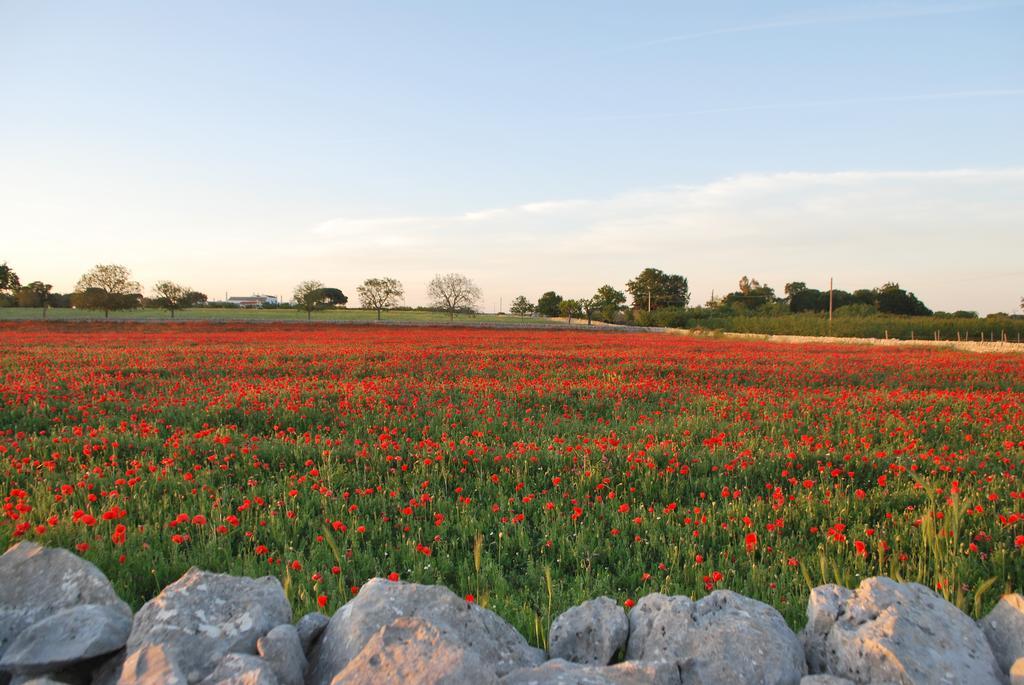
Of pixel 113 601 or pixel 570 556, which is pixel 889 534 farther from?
pixel 113 601

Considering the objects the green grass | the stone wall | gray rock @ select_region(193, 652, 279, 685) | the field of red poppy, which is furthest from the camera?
the green grass

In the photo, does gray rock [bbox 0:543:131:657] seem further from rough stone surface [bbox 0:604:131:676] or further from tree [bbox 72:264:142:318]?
tree [bbox 72:264:142:318]

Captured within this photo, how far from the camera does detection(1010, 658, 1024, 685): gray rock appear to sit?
225 centimetres

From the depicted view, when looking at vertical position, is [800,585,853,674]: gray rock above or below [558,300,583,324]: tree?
below

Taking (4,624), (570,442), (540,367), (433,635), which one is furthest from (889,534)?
(540,367)

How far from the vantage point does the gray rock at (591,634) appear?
2545mm

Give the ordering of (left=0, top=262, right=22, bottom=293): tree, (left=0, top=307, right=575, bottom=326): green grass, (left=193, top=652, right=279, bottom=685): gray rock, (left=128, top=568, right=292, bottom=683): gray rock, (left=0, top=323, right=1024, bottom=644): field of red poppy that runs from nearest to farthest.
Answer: (left=193, top=652, right=279, bottom=685): gray rock, (left=128, top=568, right=292, bottom=683): gray rock, (left=0, top=323, right=1024, bottom=644): field of red poppy, (left=0, top=307, right=575, bottom=326): green grass, (left=0, top=262, right=22, bottom=293): tree

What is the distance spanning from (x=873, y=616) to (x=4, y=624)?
11.9ft

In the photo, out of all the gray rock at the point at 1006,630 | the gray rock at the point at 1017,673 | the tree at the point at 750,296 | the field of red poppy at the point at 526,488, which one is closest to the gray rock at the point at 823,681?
the gray rock at the point at 1017,673

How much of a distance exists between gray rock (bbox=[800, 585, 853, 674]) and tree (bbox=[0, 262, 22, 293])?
86683 mm

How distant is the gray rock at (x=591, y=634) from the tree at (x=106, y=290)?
72.7 m

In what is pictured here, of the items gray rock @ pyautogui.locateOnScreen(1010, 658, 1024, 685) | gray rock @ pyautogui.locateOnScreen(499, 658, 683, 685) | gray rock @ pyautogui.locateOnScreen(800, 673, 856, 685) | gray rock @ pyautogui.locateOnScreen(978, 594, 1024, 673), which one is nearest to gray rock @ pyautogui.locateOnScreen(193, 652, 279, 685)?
gray rock @ pyautogui.locateOnScreen(499, 658, 683, 685)

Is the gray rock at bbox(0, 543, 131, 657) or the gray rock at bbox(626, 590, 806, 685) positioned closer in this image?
the gray rock at bbox(626, 590, 806, 685)

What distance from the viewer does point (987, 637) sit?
8.70 feet
